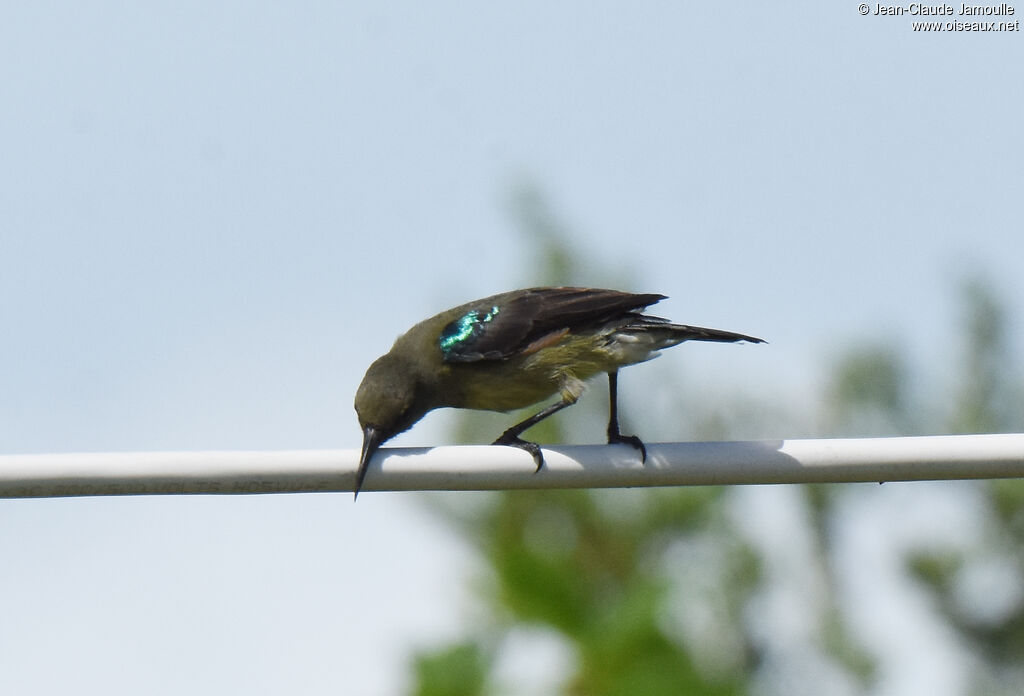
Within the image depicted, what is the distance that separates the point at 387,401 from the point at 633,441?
1.67m

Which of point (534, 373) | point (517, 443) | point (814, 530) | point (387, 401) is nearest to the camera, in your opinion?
point (517, 443)

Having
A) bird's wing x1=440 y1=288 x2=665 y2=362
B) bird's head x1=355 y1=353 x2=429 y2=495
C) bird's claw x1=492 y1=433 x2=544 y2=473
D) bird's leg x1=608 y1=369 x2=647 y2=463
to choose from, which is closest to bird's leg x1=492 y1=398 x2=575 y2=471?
bird's claw x1=492 y1=433 x2=544 y2=473

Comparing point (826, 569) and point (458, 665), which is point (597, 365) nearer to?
point (458, 665)

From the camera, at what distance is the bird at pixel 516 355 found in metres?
6.16

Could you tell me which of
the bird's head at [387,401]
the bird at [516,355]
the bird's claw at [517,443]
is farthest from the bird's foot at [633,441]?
the bird's head at [387,401]

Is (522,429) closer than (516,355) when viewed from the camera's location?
Yes

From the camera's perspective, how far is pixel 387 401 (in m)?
6.15

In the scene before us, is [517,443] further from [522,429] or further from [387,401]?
[387,401]

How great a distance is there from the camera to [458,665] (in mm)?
4238

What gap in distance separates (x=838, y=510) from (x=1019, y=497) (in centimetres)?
206

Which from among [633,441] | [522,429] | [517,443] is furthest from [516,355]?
[633,441]

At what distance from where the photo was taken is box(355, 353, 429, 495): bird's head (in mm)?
6082

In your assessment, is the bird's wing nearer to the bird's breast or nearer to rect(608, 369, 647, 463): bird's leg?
the bird's breast

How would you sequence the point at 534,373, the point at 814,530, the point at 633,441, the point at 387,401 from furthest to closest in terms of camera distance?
the point at 814,530
the point at 534,373
the point at 387,401
the point at 633,441
